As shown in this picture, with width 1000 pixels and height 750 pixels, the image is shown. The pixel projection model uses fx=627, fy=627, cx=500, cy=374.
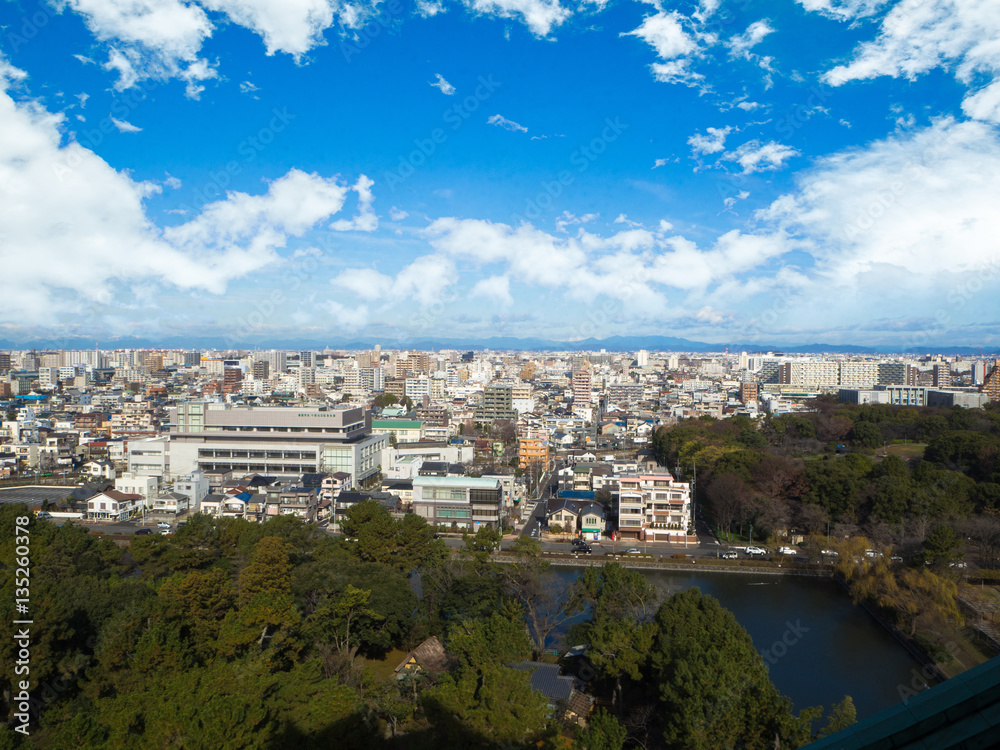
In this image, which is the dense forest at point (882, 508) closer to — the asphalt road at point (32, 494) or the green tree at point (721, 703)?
the green tree at point (721, 703)

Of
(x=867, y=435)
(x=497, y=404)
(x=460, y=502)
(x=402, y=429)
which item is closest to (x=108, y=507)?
(x=460, y=502)

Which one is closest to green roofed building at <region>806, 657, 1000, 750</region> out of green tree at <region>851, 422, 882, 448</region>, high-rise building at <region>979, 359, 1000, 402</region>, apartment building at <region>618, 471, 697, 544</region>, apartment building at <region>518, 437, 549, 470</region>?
apartment building at <region>618, 471, 697, 544</region>

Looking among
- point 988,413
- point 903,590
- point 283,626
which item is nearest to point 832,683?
point 903,590

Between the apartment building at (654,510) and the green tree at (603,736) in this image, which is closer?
the green tree at (603,736)

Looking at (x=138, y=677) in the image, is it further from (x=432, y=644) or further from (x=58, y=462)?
(x=58, y=462)

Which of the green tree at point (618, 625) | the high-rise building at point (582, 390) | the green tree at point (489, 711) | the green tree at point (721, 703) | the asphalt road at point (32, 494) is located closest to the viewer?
the green tree at point (489, 711)

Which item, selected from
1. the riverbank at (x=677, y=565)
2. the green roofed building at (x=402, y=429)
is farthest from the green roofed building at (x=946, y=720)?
the green roofed building at (x=402, y=429)

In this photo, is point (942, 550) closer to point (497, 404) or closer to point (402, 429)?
point (402, 429)

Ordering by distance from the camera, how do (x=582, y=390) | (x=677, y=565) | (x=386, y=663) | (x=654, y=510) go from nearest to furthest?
(x=386, y=663), (x=677, y=565), (x=654, y=510), (x=582, y=390)
